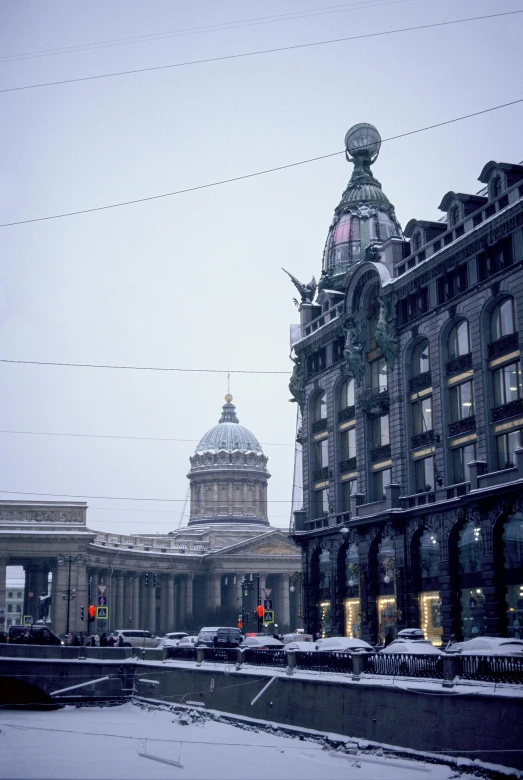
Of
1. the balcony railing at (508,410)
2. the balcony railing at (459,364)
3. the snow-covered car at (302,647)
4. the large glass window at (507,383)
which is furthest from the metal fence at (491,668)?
the balcony railing at (459,364)

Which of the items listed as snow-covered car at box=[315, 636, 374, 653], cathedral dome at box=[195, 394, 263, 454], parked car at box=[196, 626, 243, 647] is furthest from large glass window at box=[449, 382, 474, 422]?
cathedral dome at box=[195, 394, 263, 454]

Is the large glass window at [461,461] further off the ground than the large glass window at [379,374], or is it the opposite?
the large glass window at [379,374]

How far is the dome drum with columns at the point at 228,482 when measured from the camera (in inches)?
7013

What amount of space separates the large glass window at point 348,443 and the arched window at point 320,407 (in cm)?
348

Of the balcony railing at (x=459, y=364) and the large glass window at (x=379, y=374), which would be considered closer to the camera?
the balcony railing at (x=459, y=364)

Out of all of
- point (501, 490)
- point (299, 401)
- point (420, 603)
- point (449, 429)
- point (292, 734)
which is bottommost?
point (292, 734)

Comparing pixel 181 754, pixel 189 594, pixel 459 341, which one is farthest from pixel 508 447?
pixel 189 594

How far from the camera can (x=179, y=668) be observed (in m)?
56.7

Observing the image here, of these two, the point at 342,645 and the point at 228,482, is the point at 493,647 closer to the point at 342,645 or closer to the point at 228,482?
the point at 342,645

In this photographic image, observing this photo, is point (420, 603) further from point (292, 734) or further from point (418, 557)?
point (292, 734)

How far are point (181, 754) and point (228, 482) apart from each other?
464 feet

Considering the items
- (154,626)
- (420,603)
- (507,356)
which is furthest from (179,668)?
(154,626)

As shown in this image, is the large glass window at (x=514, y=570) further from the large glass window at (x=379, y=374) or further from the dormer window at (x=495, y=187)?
the dormer window at (x=495, y=187)

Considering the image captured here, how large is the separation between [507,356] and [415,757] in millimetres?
27174
